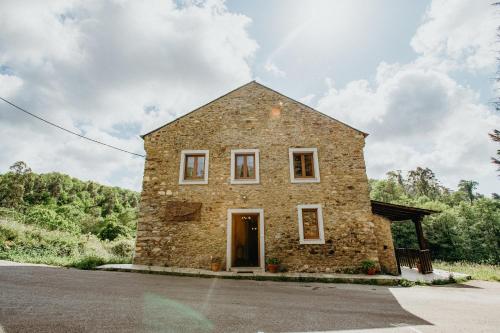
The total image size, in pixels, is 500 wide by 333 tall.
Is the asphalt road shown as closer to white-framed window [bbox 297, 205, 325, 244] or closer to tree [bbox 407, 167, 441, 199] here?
white-framed window [bbox 297, 205, 325, 244]

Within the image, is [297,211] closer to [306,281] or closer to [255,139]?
[306,281]

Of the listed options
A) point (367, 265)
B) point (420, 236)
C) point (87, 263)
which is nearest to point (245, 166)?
point (367, 265)

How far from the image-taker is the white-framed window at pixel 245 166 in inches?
421

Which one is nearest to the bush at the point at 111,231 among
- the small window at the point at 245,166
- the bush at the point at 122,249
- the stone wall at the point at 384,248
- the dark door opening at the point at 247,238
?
the bush at the point at 122,249

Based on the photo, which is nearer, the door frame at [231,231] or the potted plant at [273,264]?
the potted plant at [273,264]

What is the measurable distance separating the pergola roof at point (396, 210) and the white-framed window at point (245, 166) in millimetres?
5385

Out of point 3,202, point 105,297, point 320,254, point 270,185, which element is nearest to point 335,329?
point 105,297

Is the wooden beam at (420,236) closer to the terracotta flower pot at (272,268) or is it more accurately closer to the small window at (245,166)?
the terracotta flower pot at (272,268)

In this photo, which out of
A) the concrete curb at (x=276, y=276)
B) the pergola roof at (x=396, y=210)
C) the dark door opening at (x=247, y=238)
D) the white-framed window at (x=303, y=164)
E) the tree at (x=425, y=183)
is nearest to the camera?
the concrete curb at (x=276, y=276)

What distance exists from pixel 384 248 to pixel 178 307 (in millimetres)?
9421

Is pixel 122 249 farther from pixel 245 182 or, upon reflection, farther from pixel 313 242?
pixel 313 242

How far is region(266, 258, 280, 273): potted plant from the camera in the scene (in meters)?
9.48

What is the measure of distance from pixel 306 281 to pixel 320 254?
1.47 m

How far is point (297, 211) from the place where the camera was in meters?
10.2
